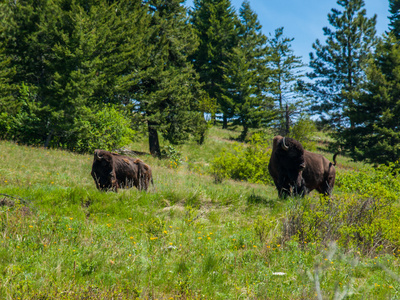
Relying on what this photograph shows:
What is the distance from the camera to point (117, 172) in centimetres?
938

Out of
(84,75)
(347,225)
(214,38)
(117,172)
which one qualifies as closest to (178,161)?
(84,75)

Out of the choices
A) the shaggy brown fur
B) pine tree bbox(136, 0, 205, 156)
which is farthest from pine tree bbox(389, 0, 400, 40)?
the shaggy brown fur

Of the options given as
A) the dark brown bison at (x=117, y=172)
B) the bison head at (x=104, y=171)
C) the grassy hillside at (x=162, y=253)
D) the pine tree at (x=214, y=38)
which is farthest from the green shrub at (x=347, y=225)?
the pine tree at (x=214, y=38)

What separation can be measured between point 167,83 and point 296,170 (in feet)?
64.4

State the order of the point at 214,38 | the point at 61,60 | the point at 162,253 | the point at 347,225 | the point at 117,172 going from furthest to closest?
the point at 214,38 → the point at 61,60 → the point at 117,172 → the point at 347,225 → the point at 162,253

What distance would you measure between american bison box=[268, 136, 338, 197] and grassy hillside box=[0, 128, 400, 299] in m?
0.69

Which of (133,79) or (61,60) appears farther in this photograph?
(133,79)

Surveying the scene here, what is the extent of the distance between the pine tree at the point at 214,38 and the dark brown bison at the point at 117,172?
1540 inches

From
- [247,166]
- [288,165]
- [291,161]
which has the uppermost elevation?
[291,161]

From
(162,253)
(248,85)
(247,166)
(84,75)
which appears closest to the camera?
(162,253)

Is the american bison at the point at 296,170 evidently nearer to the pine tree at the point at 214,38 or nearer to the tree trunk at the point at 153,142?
the tree trunk at the point at 153,142

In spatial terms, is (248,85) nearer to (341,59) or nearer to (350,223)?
(341,59)

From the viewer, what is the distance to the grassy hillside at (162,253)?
3.97m

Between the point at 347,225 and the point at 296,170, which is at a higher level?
the point at 296,170
